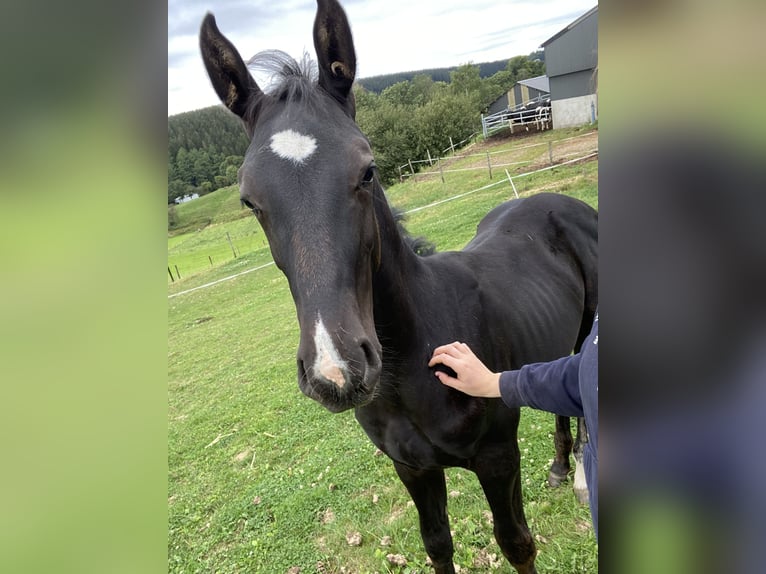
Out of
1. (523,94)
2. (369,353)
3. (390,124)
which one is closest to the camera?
(369,353)

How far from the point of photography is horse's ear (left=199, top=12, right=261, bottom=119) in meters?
1.56

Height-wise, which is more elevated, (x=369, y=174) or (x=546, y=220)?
(x=369, y=174)

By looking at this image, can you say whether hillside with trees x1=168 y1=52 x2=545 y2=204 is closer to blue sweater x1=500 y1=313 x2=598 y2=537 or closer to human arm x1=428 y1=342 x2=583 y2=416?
human arm x1=428 y1=342 x2=583 y2=416

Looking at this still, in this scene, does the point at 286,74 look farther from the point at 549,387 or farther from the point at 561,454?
the point at 561,454

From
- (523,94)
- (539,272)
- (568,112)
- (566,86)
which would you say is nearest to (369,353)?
(539,272)

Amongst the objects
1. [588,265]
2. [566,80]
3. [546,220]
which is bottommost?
[588,265]

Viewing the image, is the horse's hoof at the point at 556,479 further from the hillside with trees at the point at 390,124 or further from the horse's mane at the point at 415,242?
the hillside with trees at the point at 390,124

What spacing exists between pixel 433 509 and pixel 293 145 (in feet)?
6.74

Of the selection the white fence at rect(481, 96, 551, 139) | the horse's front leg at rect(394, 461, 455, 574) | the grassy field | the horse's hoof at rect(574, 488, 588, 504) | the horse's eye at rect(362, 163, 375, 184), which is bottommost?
the grassy field

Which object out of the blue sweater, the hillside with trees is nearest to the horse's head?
the hillside with trees

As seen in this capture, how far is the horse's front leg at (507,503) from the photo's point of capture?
7.14ft

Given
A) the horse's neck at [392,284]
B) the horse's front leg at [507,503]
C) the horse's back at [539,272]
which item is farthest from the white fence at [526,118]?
the horse's neck at [392,284]

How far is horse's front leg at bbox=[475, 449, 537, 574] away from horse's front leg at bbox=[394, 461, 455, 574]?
29 cm

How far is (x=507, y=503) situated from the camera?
2.26m
